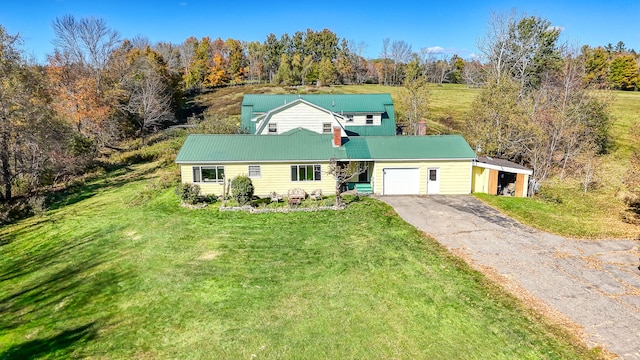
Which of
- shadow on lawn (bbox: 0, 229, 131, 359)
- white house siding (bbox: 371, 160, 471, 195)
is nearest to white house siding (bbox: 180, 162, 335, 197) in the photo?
white house siding (bbox: 371, 160, 471, 195)

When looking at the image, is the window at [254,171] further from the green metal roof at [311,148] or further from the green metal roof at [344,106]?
the green metal roof at [344,106]

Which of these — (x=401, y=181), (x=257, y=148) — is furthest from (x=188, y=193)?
(x=401, y=181)

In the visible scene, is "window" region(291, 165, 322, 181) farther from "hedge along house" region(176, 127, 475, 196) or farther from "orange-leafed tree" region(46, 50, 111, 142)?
"orange-leafed tree" region(46, 50, 111, 142)

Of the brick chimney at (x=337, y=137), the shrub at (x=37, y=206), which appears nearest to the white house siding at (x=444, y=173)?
the brick chimney at (x=337, y=137)

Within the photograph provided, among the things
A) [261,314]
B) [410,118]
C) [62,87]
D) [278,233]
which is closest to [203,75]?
[62,87]

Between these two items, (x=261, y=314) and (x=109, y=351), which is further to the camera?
(x=261, y=314)

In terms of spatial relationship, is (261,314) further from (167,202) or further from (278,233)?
(167,202)
